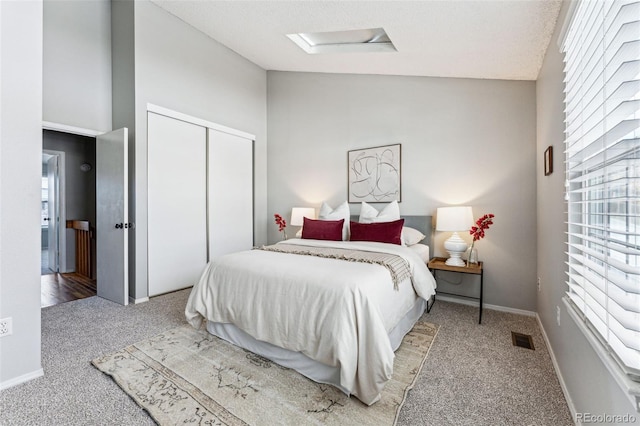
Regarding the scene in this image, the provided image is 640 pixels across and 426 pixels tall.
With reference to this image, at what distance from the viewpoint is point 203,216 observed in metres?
3.97

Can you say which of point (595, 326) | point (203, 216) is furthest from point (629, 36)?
point (203, 216)

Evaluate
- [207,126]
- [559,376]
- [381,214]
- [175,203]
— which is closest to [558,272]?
[559,376]

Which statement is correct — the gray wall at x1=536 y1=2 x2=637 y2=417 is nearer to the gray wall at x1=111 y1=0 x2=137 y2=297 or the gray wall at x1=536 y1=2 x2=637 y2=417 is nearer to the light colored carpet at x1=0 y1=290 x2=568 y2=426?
the light colored carpet at x1=0 y1=290 x2=568 y2=426

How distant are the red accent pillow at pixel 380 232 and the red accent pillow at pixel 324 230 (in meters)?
0.21

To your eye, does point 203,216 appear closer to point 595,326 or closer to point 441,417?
point 441,417

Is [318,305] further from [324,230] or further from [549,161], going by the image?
[549,161]

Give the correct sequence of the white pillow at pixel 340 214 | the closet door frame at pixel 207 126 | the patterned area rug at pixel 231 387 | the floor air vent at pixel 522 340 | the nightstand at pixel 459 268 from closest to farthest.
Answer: the patterned area rug at pixel 231 387 → the floor air vent at pixel 522 340 → the nightstand at pixel 459 268 → the closet door frame at pixel 207 126 → the white pillow at pixel 340 214

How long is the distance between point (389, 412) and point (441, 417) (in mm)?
270

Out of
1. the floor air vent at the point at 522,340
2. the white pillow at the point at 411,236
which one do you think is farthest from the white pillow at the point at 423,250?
the floor air vent at the point at 522,340

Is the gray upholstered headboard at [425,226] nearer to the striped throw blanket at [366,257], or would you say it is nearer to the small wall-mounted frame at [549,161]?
the striped throw blanket at [366,257]

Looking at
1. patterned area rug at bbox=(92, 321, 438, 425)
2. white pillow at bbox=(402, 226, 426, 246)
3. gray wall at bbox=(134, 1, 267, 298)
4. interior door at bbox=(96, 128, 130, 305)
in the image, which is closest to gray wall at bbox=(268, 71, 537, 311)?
white pillow at bbox=(402, 226, 426, 246)

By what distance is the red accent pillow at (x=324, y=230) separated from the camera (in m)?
3.50

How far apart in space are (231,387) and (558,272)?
7.48 ft

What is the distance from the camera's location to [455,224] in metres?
2.98
